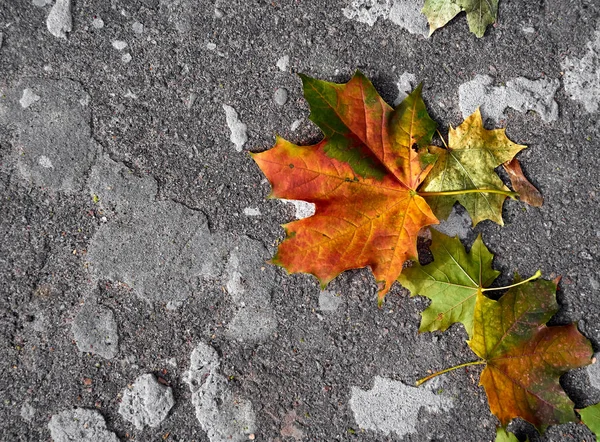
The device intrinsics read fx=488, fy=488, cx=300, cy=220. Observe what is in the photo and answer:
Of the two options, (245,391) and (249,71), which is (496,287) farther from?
(249,71)

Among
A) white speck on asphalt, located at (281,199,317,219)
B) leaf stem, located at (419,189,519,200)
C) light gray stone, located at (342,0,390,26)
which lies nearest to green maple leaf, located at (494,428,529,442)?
leaf stem, located at (419,189,519,200)

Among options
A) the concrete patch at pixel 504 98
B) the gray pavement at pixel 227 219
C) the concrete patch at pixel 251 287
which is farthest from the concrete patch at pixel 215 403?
the concrete patch at pixel 504 98

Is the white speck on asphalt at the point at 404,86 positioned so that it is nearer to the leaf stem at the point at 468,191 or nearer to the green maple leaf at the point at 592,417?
the leaf stem at the point at 468,191

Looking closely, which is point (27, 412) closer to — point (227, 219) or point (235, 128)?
point (227, 219)

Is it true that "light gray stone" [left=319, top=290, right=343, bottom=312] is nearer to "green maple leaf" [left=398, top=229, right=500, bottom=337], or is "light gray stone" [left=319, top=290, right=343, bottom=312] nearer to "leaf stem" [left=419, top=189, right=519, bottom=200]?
"green maple leaf" [left=398, top=229, right=500, bottom=337]

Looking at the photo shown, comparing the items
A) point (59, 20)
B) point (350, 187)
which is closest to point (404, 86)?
point (350, 187)
